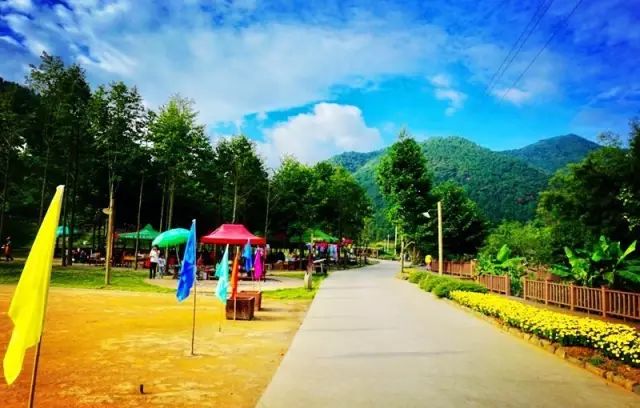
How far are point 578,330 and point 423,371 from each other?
3.64 metres

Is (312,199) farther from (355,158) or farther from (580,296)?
(355,158)

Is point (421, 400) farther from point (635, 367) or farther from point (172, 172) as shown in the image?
point (172, 172)

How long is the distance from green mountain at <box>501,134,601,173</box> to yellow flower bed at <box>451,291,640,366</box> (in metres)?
144

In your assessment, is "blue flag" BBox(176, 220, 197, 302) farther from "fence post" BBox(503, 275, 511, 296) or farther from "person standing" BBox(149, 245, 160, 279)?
"person standing" BBox(149, 245, 160, 279)

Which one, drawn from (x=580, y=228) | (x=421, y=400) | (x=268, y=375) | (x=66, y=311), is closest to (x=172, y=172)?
(x=66, y=311)

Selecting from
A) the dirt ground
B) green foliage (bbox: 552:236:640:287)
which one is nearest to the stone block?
the dirt ground

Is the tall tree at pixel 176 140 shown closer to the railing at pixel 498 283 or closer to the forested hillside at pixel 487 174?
the railing at pixel 498 283

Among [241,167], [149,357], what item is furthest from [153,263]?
[149,357]

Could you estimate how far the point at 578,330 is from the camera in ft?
28.9

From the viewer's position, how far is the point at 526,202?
80.8 meters

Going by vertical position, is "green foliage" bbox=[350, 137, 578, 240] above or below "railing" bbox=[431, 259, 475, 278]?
above

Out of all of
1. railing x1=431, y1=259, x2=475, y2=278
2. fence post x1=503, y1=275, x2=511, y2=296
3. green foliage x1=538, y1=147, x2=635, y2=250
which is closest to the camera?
green foliage x1=538, y1=147, x2=635, y2=250

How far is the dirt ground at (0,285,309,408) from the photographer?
6047 mm

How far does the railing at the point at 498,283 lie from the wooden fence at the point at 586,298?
1.74 m
